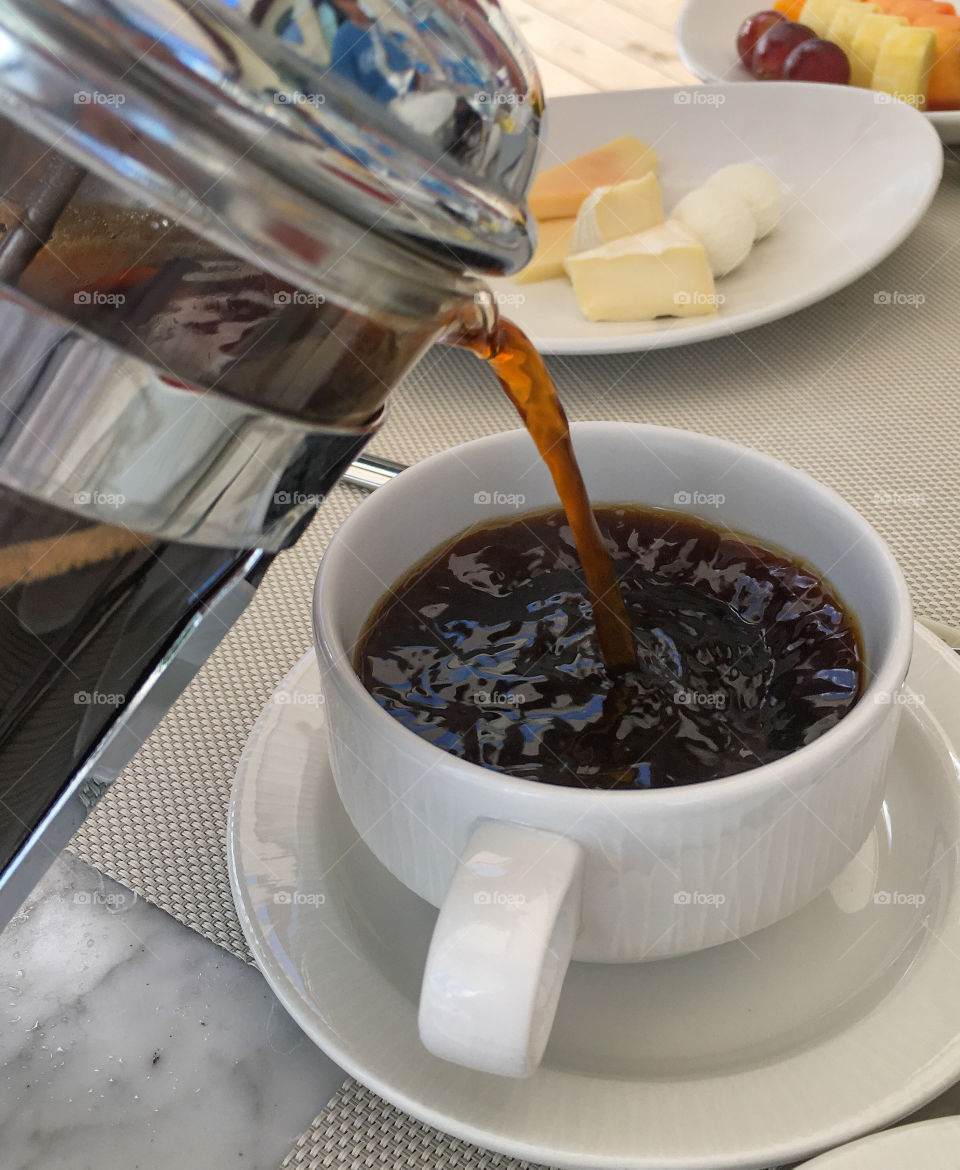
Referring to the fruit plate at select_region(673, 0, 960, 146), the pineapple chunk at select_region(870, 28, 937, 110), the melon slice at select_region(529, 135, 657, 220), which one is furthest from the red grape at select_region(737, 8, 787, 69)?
the melon slice at select_region(529, 135, 657, 220)

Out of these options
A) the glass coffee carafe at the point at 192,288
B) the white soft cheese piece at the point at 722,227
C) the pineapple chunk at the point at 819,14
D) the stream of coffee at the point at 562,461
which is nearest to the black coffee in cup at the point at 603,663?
the stream of coffee at the point at 562,461

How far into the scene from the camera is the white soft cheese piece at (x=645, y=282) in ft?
2.91

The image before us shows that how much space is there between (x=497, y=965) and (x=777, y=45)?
3.66 ft

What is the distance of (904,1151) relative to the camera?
1.13ft

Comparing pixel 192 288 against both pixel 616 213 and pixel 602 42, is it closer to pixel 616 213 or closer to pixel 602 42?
pixel 616 213

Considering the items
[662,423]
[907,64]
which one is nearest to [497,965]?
[662,423]

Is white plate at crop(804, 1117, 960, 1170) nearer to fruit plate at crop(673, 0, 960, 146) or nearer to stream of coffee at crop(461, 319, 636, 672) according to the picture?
stream of coffee at crop(461, 319, 636, 672)

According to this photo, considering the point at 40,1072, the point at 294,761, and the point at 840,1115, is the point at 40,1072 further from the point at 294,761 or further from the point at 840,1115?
the point at 840,1115

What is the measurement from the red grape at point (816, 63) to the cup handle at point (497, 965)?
106 centimetres

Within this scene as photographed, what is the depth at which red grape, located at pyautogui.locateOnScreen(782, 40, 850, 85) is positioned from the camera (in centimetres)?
118

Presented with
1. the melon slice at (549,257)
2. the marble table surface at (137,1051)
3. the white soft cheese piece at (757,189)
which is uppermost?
the white soft cheese piece at (757,189)

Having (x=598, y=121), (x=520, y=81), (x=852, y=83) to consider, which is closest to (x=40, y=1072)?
(x=520, y=81)

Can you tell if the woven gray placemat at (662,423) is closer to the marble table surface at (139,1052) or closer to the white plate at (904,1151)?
the marble table surface at (139,1052)

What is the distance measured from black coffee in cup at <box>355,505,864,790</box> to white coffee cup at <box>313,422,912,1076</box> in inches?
1.0
